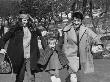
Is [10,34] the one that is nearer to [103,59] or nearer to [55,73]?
[55,73]

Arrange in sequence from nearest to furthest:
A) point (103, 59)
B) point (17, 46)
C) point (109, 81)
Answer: point (17, 46) → point (109, 81) → point (103, 59)

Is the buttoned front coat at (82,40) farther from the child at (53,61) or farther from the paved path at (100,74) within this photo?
the paved path at (100,74)

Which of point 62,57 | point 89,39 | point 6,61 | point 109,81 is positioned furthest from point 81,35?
point 109,81

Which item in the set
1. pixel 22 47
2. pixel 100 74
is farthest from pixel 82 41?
pixel 100 74

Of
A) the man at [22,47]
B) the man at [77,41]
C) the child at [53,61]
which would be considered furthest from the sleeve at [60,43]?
the man at [22,47]

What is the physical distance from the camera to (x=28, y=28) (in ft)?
18.4

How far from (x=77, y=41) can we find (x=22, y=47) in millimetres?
1026

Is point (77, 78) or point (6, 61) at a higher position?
point (6, 61)

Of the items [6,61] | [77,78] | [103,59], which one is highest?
[6,61]

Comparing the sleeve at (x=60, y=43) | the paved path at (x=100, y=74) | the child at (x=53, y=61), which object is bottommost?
the paved path at (x=100, y=74)

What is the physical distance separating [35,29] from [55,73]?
821 mm

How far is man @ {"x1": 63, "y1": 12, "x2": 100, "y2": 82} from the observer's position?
5797 millimetres

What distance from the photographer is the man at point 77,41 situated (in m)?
5.80

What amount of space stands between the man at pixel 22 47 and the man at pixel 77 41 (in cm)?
59
